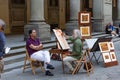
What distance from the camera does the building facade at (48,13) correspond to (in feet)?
50.2

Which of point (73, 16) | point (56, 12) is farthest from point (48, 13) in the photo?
point (73, 16)

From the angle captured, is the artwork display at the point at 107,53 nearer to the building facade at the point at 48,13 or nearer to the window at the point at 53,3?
the building facade at the point at 48,13

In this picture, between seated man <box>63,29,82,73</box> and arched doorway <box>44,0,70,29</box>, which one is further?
arched doorway <box>44,0,70,29</box>

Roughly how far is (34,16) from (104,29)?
30.6ft

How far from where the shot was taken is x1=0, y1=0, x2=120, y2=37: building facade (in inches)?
603

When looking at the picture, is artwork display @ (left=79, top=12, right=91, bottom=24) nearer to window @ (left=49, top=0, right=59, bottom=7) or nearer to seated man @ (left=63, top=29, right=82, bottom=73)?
seated man @ (left=63, top=29, right=82, bottom=73)

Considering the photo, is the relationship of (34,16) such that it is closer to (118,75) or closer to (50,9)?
(118,75)

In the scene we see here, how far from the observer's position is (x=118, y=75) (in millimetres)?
9414

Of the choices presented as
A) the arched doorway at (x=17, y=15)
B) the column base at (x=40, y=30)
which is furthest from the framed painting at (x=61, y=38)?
the arched doorway at (x=17, y=15)

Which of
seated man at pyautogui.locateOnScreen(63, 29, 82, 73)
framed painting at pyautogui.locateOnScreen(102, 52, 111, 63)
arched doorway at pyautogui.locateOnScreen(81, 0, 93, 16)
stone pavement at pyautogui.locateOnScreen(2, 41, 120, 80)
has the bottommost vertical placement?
stone pavement at pyautogui.locateOnScreen(2, 41, 120, 80)

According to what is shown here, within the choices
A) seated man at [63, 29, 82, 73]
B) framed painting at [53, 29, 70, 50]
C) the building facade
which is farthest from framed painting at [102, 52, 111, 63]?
the building facade

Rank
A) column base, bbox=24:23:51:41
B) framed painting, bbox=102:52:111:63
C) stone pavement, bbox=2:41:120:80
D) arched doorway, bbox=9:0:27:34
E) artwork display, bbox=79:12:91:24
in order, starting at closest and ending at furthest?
stone pavement, bbox=2:41:120:80 → framed painting, bbox=102:52:111:63 → artwork display, bbox=79:12:91:24 → column base, bbox=24:23:51:41 → arched doorway, bbox=9:0:27:34

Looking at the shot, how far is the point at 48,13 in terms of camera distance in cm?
2419

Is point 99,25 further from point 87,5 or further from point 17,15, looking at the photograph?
point 87,5
